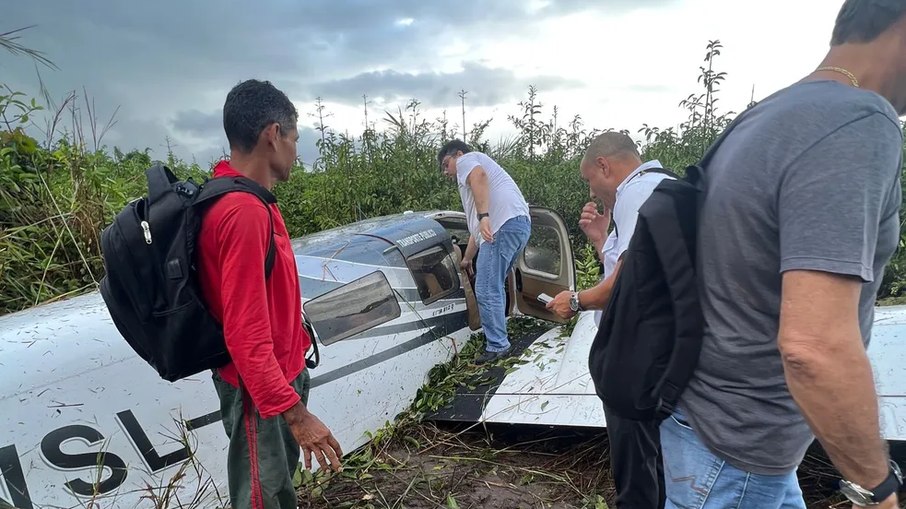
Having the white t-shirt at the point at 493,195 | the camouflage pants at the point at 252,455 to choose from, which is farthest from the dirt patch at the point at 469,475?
the white t-shirt at the point at 493,195

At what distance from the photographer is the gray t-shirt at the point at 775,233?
94 centimetres

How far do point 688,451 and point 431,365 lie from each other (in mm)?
2782

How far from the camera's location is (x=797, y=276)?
3.17ft

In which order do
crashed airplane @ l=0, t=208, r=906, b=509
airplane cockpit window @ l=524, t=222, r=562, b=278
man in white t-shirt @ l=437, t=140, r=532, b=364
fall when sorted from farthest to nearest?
airplane cockpit window @ l=524, t=222, r=562, b=278 → man in white t-shirt @ l=437, t=140, r=532, b=364 → crashed airplane @ l=0, t=208, r=906, b=509

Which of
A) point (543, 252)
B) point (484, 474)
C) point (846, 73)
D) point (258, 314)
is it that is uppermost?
point (846, 73)

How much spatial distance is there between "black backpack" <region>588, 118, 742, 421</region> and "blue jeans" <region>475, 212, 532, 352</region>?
3.00 m

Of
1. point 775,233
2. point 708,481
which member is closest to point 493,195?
point 708,481

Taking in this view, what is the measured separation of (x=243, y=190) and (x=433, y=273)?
257cm

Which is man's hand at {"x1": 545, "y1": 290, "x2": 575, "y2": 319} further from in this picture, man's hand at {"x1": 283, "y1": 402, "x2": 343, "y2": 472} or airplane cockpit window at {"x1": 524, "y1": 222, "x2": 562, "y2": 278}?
airplane cockpit window at {"x1": 524, "y1": 222, "x2": 562, "y2": 278}

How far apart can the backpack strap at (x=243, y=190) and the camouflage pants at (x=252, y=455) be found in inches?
19.7

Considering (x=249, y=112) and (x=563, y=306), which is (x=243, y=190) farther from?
(x=563, y=306)

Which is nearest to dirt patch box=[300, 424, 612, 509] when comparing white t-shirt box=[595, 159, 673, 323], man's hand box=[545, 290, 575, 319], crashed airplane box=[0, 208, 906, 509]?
crashed airplane box=[0, 208, 906, 509]

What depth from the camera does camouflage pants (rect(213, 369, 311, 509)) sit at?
1.89 meters

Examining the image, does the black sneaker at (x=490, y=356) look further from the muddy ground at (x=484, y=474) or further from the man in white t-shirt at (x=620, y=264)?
the man in white t-shirt at (x=620, y=264)
